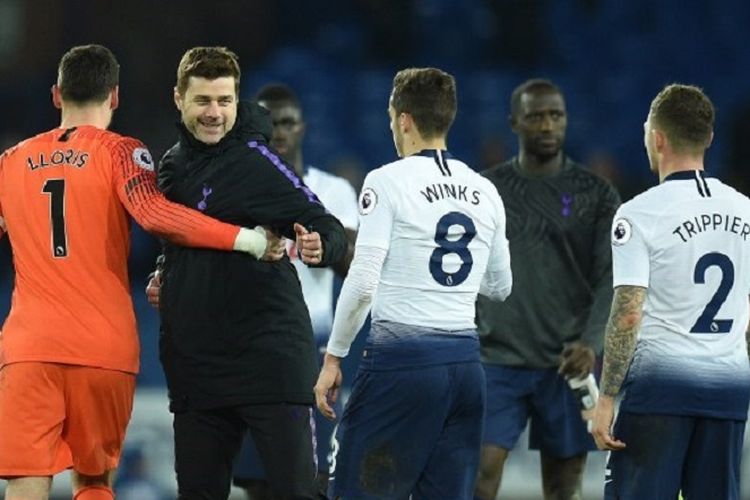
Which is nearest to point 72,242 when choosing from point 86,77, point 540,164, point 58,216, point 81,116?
point 58,216

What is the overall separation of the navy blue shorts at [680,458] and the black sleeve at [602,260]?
157cm

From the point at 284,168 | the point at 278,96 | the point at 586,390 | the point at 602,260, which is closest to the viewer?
the point at 284,168

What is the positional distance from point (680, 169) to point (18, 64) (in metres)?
7.25

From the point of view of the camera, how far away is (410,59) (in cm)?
1226

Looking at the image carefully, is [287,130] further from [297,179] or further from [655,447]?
[655,447]

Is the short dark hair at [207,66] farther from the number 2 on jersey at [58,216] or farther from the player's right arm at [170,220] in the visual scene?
the number 2 on jersey at [58,216]

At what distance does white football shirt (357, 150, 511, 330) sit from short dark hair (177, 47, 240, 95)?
64cm

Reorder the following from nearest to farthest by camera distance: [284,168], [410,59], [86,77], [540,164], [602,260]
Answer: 1. [284,168]
2. [86,77]
3. [602,260]
4. [540,164]
5. [410,59]

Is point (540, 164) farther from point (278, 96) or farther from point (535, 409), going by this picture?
point (278, 96)

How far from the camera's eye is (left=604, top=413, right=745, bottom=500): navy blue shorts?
543 centimetres

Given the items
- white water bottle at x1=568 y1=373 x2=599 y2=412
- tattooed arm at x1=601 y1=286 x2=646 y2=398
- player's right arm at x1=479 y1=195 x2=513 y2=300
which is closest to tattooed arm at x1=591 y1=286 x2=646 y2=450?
tattooed arm at x1=601 y1=286 x2=646 y2=398

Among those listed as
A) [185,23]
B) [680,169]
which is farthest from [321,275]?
[185,23]

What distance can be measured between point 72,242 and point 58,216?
0.10 metres

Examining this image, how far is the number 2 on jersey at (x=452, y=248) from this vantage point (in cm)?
556
